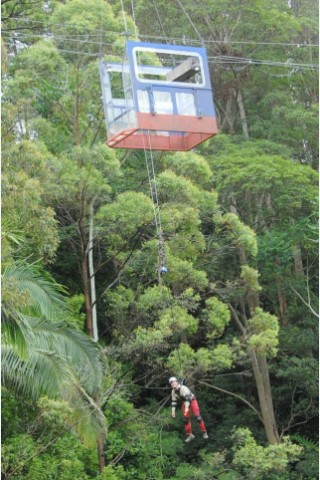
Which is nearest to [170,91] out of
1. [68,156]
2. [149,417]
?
[68,156]

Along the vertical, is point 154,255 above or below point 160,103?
below

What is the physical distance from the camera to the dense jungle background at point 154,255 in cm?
1243

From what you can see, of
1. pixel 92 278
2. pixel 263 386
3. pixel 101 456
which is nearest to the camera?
pixel 101 456

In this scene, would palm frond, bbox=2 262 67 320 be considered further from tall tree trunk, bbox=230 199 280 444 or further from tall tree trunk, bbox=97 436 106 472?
tall tree trunk, bbox=230 199 280 444

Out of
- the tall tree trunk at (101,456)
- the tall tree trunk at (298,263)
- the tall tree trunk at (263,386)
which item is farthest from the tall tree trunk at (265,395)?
the tall tree trunk at (101,456)

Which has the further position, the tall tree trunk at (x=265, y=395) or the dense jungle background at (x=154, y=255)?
the tall tree trunk at (x=265, y=395)

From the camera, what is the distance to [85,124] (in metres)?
16.1

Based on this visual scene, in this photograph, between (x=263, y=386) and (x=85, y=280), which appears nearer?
(x=85, y=280)

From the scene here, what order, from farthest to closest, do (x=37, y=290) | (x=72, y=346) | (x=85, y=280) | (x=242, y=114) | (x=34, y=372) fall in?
(x=242, y=114) → (x=85, y=280) → (x=72, y=346) → (x=37, y=290) → (x=34, y=372)

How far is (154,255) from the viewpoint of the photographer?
1465 centimetres

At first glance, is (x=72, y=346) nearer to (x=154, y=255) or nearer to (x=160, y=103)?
(x=154, y=255)

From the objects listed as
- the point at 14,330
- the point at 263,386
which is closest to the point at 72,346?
the point at 14,330

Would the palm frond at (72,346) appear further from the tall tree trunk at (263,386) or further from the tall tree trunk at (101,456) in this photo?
the tall tree trunk at (263,386)

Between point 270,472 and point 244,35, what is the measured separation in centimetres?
892
